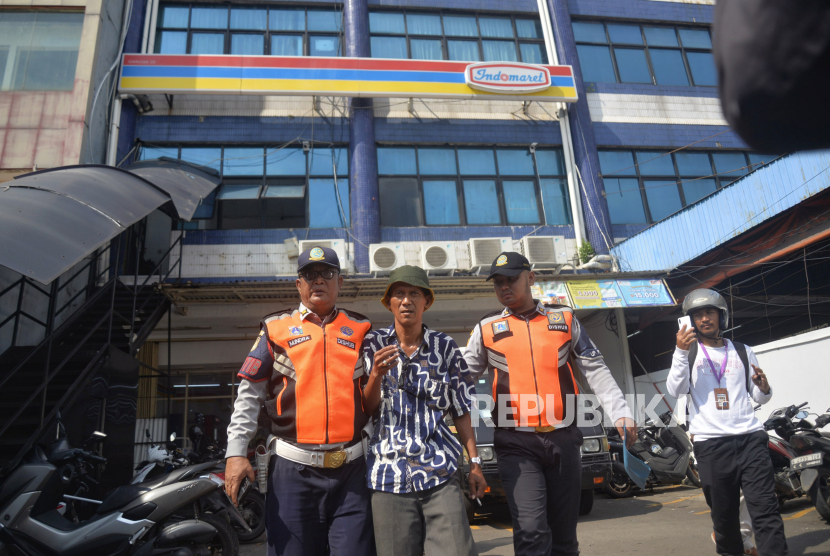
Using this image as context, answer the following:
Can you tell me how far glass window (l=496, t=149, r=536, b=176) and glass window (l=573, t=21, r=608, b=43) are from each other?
13.2ft

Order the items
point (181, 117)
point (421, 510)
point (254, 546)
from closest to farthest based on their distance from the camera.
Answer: point (421, 510) < point (254, 546) < point (181, 117)

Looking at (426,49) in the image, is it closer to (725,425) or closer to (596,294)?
(596,294)

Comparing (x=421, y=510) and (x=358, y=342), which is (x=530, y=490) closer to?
(x=421, y=510)

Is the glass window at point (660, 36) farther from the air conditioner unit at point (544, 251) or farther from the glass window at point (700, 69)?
the air conditioner unit at point (544, 251)

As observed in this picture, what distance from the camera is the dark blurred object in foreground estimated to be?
0.80 m

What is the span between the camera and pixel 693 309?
13.7 feet

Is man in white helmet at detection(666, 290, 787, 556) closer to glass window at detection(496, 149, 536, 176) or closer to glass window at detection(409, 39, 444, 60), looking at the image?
glass window at detection(496, 149, 536, 176)

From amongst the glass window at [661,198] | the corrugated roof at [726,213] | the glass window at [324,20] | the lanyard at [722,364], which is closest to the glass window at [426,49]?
the glass window at [324,20]

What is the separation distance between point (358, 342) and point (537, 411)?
3.62 ft

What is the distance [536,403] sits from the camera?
3.21 meters

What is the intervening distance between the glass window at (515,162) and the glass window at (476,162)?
238 mm

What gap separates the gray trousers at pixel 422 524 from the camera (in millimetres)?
2559

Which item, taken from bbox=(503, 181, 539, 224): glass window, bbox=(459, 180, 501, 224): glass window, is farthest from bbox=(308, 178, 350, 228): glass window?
bbox=(503, 181, 539, 224): glass window

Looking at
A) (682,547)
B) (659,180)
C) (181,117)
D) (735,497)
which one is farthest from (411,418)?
(659,180)
